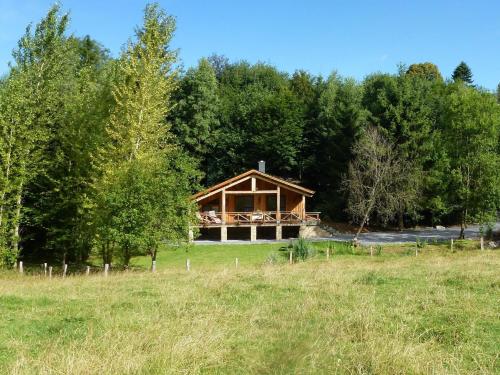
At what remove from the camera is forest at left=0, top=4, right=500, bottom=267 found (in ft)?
76.1

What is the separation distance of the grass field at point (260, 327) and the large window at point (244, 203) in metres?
28.9

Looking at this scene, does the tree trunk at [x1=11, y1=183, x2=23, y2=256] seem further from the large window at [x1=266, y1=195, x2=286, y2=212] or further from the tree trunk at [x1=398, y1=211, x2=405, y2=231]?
the tree trunk at [x1=398, y1=211, x2=405, y2=231]

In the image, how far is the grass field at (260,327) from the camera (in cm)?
592

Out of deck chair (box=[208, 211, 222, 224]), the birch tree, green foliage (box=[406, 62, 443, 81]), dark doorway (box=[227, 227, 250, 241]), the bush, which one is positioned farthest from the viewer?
green foliage (box=[406, 62, 443, 81])

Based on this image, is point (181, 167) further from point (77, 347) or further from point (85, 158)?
point (77, 347)

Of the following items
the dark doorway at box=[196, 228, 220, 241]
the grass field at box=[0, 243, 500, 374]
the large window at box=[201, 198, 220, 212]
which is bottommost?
the grass field at box=[0, 243, 500, 374]

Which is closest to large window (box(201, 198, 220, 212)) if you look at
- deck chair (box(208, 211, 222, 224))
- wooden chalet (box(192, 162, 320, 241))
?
wooden chalet (box(192, 162, 320, 241))

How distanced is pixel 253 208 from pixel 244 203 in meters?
0.94

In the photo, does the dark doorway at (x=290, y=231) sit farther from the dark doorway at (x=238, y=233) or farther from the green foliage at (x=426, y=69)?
the green foliage at (x=426, y=69)

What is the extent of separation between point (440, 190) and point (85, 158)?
27543 mm

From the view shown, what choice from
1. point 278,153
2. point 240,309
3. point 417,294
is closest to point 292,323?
point 240,309

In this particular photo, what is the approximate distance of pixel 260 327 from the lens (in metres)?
8.09

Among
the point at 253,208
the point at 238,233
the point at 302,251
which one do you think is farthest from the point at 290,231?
the point at 302,251

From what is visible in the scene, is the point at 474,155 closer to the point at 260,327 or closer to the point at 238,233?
the point at 238,233
